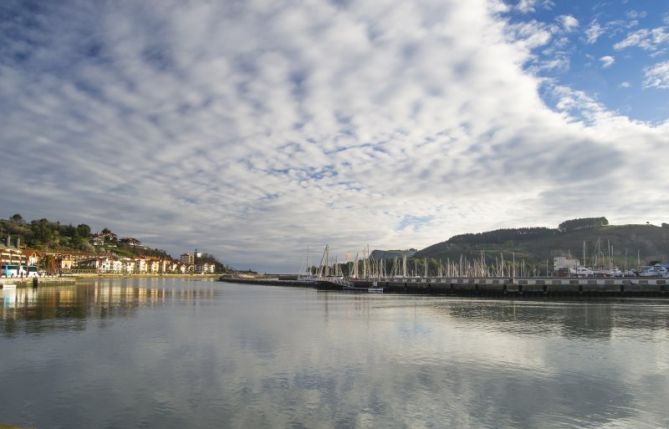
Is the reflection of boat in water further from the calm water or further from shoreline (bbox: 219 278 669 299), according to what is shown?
the calm water

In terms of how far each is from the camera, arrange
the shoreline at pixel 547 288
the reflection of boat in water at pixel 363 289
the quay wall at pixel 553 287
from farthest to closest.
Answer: the reflection of boat in water at pixel 363 289 → the quay wall at pixel 553 287 → the shoreline at pixel 547 288

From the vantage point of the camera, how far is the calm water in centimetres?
1703

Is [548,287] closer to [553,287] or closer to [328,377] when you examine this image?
[553,287]

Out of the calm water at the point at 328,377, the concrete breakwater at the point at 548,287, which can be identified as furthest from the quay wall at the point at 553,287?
the calm water at the point at 328,377

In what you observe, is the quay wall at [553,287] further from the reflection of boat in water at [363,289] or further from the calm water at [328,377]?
the calm water at [328,377]

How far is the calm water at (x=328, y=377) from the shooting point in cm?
1703

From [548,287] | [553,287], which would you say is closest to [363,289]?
[548,287]

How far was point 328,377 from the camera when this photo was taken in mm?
23047

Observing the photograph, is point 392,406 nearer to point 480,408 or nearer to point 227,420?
point 480,408

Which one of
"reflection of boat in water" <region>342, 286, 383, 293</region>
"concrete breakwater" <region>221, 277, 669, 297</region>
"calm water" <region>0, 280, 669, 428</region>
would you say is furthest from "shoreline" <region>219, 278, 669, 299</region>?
"calm water" <region>0, 280, 669, 428</region>

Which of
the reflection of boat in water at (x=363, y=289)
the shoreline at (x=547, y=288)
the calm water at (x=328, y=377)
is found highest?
the calm water at (x=328, y=377)

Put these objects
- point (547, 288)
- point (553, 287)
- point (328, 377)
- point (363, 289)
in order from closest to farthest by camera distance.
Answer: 1. point (328, 377)
2. point (547, 288)
3. point (553, 287)
4. point (363, 289)

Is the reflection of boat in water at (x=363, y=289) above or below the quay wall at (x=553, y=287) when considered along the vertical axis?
below

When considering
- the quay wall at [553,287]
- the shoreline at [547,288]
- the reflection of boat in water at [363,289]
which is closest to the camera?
the shoreline at [547,288]
